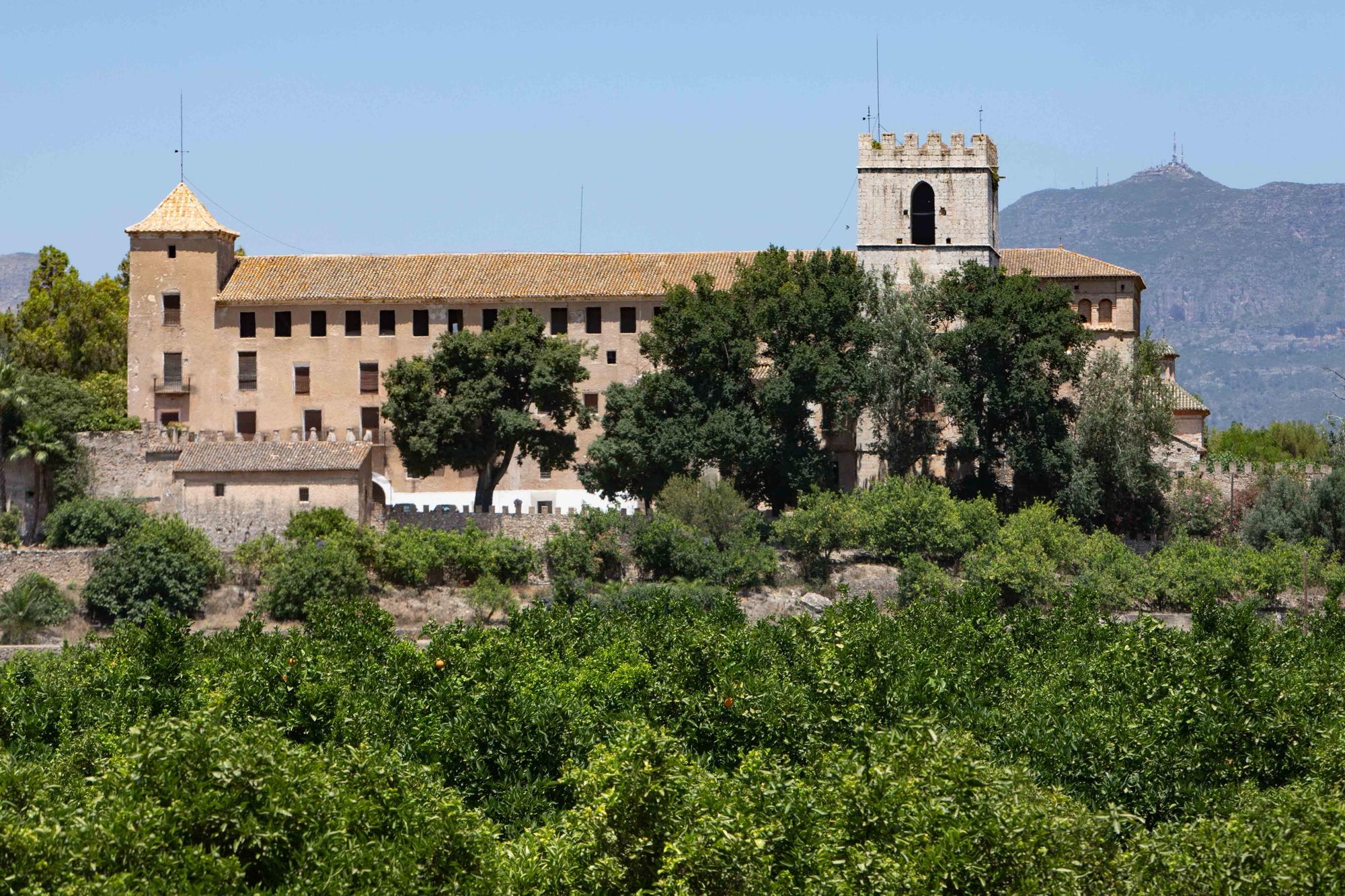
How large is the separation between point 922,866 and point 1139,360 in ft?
132

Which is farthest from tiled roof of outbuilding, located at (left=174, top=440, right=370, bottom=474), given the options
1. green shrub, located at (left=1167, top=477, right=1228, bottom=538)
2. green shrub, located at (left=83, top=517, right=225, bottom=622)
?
green shrub, located at (left=1167, top=477, right=1228, bottom=538)

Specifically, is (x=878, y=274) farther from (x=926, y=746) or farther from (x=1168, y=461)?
(x=926, y=746)

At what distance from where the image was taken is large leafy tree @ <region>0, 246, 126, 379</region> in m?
64.3

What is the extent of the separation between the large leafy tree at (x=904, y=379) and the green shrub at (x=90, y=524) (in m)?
18.1

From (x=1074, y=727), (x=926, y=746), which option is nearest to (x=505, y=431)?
(x=1074, y=727)

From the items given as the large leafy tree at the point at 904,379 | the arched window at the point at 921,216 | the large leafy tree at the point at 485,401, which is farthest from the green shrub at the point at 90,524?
the arched window at the point at 921,216

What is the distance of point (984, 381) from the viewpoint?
176 feet

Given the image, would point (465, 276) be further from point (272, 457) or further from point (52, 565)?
point (52, 565)

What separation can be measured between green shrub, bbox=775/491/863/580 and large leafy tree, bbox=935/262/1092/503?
148 inches

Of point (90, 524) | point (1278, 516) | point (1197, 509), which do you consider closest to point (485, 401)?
point (90, 524)

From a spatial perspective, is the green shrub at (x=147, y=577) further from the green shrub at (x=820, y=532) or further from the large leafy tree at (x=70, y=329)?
the large leafy tree at (x=70, y=329)

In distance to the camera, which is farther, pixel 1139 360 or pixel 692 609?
pixel 1139 360

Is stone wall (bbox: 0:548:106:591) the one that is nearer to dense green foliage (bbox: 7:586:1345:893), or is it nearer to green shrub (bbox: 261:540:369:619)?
green shrub (bbox: 261:540:369:619)

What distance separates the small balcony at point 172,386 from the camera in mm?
59219
